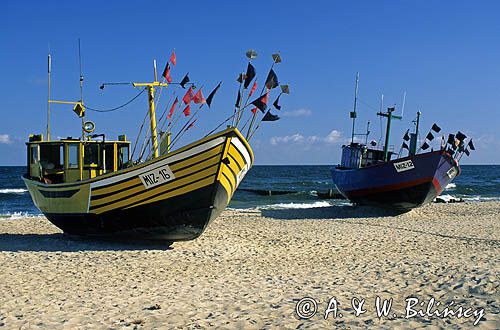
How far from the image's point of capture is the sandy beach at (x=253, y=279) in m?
6.84

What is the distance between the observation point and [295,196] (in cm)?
4097

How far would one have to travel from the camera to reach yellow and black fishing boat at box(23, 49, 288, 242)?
37.2ft

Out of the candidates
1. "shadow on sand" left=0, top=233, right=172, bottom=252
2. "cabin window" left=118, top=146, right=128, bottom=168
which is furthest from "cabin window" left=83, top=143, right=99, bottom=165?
"shadow on sand" left=0, top=233, right=172, bottom=252

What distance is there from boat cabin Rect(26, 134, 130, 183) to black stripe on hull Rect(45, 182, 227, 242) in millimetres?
1297

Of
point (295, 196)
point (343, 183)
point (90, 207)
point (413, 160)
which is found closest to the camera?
point (90, 207)

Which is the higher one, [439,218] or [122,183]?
[122,183]

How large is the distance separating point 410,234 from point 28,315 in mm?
11413

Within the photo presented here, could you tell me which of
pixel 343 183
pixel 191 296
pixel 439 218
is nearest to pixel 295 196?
pixel 343 183

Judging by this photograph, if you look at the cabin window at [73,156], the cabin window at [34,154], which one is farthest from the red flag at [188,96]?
the cabin window at [34,154]

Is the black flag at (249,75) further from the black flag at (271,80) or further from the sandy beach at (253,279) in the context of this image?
the sandy beach at (253,279)

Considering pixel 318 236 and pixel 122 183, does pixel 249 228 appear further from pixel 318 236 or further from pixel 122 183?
pixel 122 183

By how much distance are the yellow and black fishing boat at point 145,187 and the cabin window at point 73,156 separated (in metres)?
0.02

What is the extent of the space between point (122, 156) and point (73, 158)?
1.27m

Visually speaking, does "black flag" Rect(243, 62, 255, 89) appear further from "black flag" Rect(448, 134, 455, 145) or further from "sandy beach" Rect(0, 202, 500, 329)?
"black flag" Rect(448, 134, 455, 145)
